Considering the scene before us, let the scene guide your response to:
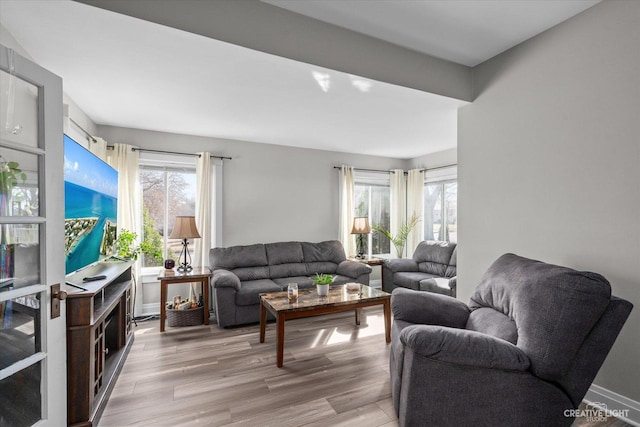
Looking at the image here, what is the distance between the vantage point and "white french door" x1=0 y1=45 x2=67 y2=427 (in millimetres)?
1340

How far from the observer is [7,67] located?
1.32m

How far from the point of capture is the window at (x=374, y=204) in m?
5.65

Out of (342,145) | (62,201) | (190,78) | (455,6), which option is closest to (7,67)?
(62,201)

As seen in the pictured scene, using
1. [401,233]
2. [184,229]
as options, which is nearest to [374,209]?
[401,233]

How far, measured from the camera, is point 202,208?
13.8ft

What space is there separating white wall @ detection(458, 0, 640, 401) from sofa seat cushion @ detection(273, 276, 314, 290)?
6.39 feet

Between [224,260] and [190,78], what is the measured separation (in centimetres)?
237

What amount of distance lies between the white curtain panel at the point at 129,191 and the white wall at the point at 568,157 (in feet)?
12.8

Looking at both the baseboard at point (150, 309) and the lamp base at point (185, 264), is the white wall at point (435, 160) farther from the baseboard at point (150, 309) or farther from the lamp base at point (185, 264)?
the baseboard at point (150, 309)

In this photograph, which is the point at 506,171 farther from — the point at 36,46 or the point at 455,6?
the point at 36,46

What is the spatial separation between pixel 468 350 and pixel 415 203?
171 inches

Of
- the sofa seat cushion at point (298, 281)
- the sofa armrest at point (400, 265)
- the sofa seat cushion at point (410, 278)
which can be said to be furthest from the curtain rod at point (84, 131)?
the sofa seat cushion at point (410, 278)

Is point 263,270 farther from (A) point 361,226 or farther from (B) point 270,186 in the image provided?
(A) point 361,226

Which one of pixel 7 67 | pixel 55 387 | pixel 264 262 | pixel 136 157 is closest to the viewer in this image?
pixel 7 67
